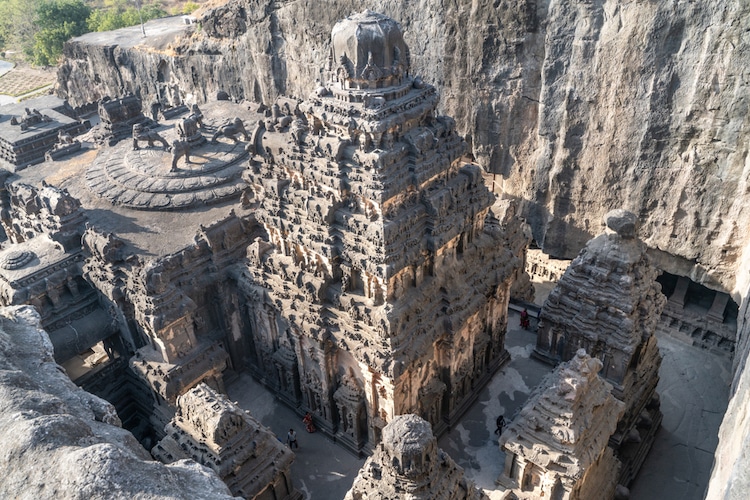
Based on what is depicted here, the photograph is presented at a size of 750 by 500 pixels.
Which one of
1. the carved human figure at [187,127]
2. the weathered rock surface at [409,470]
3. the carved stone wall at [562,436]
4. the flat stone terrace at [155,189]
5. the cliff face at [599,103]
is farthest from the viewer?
the carved human figure at [187,127]

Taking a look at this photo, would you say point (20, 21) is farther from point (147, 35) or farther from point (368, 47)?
point (368, 47)

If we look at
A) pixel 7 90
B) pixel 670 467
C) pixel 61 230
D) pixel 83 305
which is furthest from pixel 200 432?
pixel 7 90

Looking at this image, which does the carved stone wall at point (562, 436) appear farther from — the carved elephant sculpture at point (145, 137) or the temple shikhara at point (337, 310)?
the carved elephant sculpture at point (145, 137)

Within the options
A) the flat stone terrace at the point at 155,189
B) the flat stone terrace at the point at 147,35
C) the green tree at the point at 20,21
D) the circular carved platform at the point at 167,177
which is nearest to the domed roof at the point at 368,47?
the flat stone terrace at the point at 155,189

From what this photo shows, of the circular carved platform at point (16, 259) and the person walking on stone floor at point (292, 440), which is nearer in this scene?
the person walking on stone floor at point (292, 440)

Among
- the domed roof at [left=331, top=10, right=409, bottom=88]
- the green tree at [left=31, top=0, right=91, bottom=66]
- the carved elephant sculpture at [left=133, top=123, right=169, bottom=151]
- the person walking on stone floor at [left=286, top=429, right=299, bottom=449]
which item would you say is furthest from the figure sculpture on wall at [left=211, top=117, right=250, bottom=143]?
the green tree at [left=31, top=0, right=91, bottom=66]

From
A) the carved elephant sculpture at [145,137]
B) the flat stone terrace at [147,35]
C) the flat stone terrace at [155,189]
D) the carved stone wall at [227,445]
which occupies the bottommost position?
the carved stone wall at [227,445]

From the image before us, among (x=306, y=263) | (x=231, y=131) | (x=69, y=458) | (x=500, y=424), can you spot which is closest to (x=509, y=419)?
(x=500, y=424)
